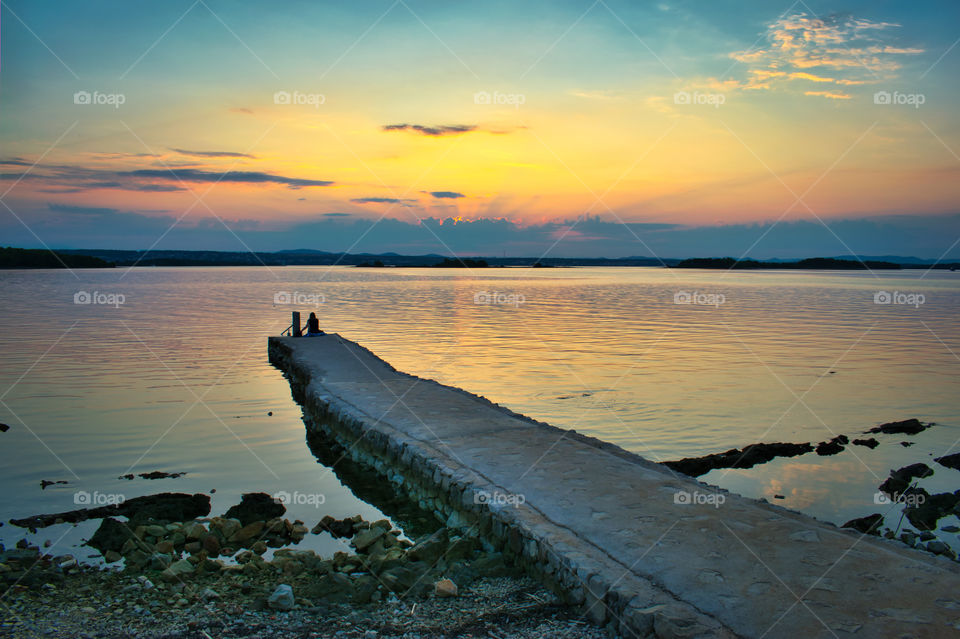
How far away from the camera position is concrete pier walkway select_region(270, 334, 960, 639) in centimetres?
430

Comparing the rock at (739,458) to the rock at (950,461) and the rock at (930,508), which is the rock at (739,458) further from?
the rock at (930,508)

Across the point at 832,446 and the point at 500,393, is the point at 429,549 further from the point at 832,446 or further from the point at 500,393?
the point at 500,393

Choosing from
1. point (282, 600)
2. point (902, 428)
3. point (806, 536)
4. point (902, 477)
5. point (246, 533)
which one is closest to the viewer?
point (282, 600)

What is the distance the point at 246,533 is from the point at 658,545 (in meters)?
4.35

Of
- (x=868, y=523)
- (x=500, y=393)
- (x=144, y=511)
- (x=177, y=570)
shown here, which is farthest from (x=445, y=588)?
(x=500, y=393)

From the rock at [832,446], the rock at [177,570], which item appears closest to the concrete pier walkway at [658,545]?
the rock at [177,570]

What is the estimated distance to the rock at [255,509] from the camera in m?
7.79

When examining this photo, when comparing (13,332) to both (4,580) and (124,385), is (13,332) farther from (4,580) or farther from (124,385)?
(4,580)

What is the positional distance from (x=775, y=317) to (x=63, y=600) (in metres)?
33.6

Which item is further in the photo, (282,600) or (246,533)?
(246,533)

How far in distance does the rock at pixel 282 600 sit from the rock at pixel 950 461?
32.9ft

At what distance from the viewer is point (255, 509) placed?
8.00m

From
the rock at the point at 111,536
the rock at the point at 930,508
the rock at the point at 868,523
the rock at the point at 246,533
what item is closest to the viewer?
the rock at the point at 111,536

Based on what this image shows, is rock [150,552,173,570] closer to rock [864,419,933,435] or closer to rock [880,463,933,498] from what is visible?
rock [880,463,933,498]
